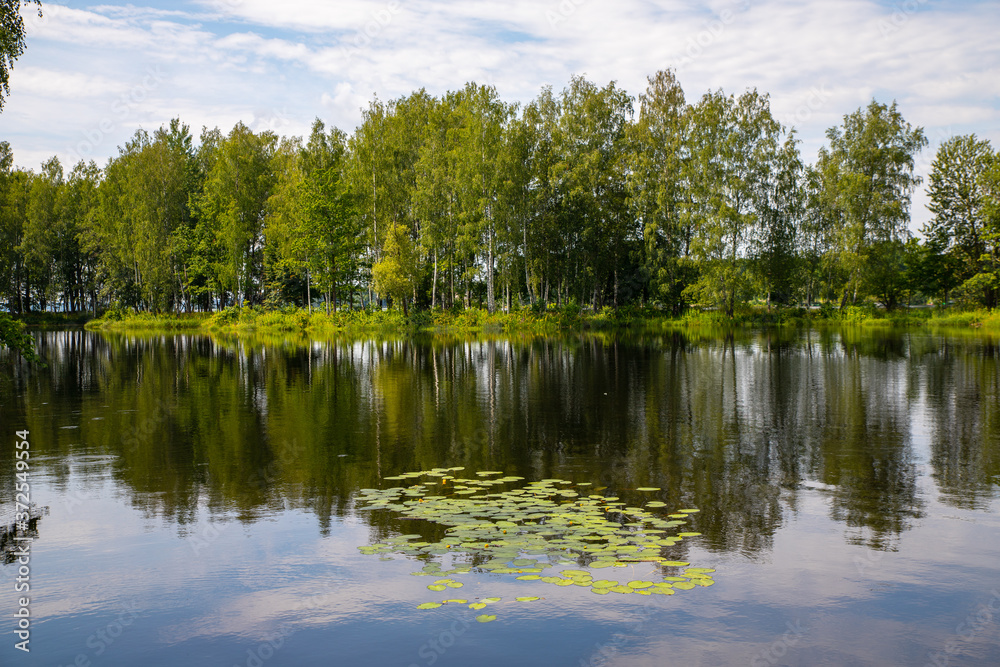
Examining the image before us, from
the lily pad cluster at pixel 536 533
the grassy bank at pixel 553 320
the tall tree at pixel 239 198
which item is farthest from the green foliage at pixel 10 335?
the tall tree at pixel 239 198

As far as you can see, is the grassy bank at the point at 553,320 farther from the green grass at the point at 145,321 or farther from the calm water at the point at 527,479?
the calm water at the point at 527,479

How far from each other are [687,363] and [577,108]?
43211 millimetres

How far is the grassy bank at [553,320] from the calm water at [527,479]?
37.6 metres

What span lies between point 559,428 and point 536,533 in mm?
7694

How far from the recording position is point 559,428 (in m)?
16.4

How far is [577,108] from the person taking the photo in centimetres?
6756

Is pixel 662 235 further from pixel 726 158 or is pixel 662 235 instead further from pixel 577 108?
pixel 577 108

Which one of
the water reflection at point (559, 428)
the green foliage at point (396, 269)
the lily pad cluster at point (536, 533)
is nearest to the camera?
the lily pad cluster at point (536, 533)

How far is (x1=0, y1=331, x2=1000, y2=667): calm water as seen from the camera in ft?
20.9

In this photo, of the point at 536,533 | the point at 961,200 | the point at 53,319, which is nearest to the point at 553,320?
the point at 961,200

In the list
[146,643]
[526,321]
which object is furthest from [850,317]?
[146,643]

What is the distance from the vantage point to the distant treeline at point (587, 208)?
212ft

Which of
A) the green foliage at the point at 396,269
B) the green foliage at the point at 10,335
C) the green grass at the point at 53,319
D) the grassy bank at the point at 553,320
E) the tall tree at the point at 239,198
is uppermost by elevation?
the tall tree at the point at 239,198

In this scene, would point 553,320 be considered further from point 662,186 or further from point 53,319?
point 53,319
